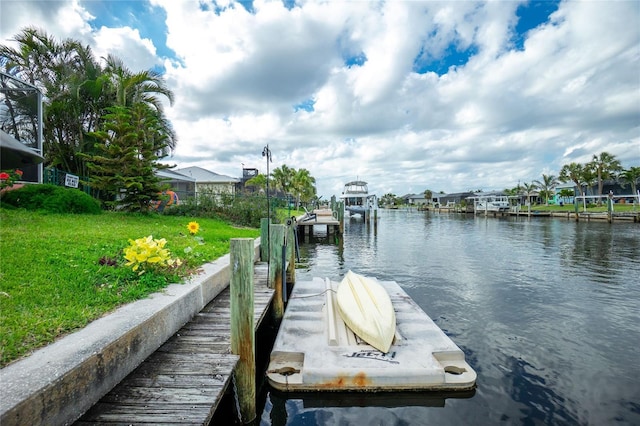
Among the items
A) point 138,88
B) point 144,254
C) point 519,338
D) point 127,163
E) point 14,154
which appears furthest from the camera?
point 138,88

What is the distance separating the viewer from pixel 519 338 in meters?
7.50

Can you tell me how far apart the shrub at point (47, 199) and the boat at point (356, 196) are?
3772 centimetres

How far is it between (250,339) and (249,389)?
0.66 metres

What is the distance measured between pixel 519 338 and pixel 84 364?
311 inches

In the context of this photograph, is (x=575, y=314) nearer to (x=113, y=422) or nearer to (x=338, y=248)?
(x=113, y=422)

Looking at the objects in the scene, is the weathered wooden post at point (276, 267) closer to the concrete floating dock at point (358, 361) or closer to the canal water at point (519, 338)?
the concrete floating dock at point (358, 361)

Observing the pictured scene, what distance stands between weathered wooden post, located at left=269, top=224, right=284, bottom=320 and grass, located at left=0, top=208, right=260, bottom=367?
1.44 m

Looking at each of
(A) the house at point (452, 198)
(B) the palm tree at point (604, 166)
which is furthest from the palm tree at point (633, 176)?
(A) the house at point (452, 198)

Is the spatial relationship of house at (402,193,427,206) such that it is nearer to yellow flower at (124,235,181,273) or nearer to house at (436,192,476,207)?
house at (436,192,476,207)

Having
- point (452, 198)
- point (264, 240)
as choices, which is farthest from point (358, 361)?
point (452, 198)

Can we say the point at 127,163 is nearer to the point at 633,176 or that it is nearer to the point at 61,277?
the point at 61,277

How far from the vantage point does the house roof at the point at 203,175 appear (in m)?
43.9

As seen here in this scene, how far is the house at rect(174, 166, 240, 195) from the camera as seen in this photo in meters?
43.4

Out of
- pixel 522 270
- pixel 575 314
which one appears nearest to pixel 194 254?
pixel 575 314
